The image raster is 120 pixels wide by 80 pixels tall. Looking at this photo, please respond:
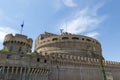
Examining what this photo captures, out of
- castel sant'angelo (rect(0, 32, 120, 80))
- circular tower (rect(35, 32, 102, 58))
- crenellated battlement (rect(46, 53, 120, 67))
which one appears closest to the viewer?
castel sant'angelo (rect(0, 32, 120, 80))

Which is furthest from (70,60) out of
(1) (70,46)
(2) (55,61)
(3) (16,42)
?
(3) (16,42)

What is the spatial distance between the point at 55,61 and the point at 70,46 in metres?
11.1

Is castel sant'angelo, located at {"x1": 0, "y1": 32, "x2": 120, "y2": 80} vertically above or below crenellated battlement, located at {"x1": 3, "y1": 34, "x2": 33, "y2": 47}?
below

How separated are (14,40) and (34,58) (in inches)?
423

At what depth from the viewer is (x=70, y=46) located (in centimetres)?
3794

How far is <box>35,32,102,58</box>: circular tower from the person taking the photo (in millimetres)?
37094

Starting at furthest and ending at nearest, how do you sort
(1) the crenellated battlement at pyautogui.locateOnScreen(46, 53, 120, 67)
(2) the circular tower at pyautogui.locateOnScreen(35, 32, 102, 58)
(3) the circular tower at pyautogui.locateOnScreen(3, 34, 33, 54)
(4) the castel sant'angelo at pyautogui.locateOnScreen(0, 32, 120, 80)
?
(2) the circular tower at pyautogui.locateOnScreen(35, 32, 102, 58), (3) the circular tower at pyautogui.locateOnScreen(3, 34, 33, 54), (1) the crenellated battlement at pyautogui.locateOnScreen(46, 53, 120, 67), (4) the castel sant'angelo at pyautogui.locateOnScreen(0, 32, 120, 80)

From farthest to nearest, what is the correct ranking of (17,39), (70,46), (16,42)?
(70,46) < (17,39) < (16,42)

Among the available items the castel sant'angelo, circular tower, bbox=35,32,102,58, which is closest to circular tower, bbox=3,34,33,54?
the castel sant'angelo

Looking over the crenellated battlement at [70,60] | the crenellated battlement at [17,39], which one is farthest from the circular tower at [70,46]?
the crenellated battlement at [70,60]

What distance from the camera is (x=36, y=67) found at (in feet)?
83.2

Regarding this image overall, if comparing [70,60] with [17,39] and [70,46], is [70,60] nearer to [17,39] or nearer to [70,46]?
[70,46]

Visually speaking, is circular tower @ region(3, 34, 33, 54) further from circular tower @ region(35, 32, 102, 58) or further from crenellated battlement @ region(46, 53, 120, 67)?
crenellated battlement @ region(46, 53, 120, 67)

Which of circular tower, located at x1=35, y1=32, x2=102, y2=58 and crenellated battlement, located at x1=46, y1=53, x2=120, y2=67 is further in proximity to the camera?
circular tower, located at x1=35, y1=32, x2=102, y2=58
